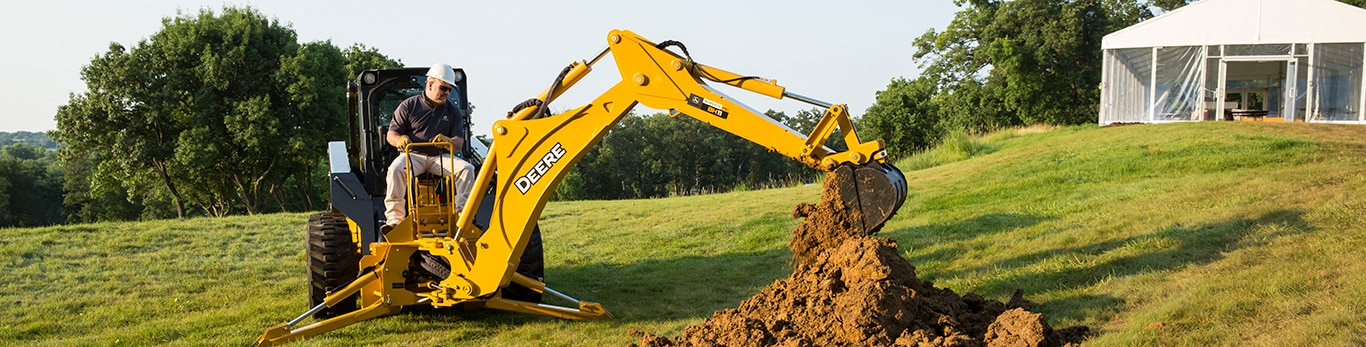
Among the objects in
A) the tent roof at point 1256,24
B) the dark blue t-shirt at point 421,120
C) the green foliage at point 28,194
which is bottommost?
the green foliage at point 28,194

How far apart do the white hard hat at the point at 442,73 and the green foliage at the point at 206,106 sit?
1014 inches

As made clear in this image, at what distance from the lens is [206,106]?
105 feet

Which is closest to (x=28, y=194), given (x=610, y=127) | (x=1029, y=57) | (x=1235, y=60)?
(x=1029, y=57)

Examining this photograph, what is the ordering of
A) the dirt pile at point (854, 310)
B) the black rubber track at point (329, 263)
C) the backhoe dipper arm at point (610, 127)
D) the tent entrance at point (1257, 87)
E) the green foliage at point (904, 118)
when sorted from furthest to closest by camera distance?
1. the green foliage at point (904, 118)
2. the tent entrance at point (1257, 87)
3. the black rubber track at point (329, 263)
4. the backhoe dipper arm at point (610, 127)
5. the dirt pile at point (854, 310)

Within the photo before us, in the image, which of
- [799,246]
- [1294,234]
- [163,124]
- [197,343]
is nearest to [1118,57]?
[1294,234]

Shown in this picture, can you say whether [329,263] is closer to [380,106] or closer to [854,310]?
[380,106]

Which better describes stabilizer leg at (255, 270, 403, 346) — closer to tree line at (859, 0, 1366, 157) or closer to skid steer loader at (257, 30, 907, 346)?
skid steer loader at (257, 30, 907, 346)

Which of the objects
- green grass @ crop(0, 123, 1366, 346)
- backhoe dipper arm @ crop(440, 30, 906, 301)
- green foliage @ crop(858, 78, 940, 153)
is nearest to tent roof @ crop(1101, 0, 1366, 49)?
green grass @ crop(0, 123, 1366, 346)

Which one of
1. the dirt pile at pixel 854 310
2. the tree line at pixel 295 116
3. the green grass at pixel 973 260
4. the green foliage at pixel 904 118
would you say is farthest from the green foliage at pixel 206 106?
the green foliage at pixel 904 118

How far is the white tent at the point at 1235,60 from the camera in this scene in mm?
23922

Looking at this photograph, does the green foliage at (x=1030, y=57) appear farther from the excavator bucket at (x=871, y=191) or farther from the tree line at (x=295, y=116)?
the excavator bucket at (x=871, y=191)

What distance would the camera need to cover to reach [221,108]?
32781mm

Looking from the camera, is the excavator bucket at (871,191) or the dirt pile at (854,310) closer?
the dirt pile at (854,310)

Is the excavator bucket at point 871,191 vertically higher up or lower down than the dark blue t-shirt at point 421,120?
lower down
